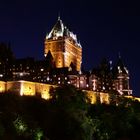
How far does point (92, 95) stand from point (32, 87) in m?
22.6

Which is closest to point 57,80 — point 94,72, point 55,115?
point 94,72

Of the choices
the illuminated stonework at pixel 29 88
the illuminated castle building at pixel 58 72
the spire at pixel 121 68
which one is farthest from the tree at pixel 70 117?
the spire at pixel 121 68

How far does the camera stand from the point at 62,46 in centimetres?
17188

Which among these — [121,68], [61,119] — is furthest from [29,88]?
[121,68]

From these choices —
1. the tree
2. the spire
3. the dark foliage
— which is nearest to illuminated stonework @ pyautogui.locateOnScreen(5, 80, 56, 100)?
the dark foliage

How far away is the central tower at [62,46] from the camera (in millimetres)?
168750

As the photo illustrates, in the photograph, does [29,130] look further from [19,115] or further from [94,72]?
[94,72]

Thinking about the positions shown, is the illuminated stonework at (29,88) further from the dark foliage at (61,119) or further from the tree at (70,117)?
the tree at (70,117)

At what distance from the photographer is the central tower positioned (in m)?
169

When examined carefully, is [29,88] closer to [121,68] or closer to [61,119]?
[61,119]

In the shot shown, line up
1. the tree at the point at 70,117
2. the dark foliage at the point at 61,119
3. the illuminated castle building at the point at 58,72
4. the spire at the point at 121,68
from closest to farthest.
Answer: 1. the dark foliage at the point at 61,119
2. the tree at the point at 70,117
3. the illuminated castle building at the point at 58,72
4. the spire at the point at 121,68

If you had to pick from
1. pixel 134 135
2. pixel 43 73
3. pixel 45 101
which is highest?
pixel 43 73

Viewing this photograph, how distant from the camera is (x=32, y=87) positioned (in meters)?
90.2

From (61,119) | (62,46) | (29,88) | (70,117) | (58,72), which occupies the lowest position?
(61,119)
